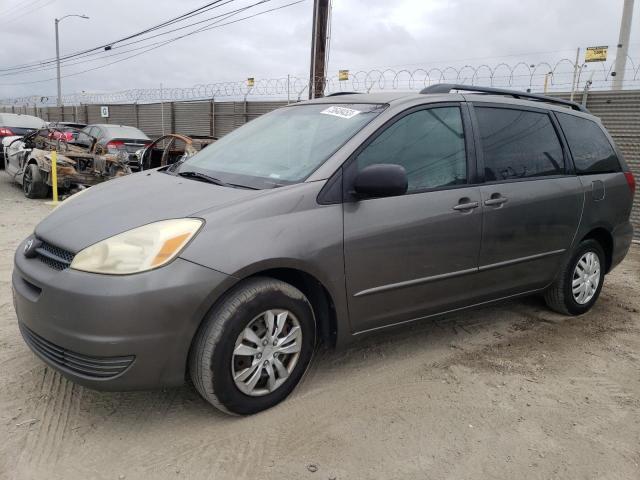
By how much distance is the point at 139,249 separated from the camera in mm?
2488

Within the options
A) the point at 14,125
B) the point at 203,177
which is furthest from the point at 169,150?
the point at 14,125

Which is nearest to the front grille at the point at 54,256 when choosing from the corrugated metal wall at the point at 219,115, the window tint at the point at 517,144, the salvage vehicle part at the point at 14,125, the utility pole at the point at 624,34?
the window tint at the point at 517,144

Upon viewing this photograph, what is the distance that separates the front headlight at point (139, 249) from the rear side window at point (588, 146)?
3233 mm

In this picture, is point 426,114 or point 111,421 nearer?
point 111,421

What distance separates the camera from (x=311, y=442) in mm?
2670

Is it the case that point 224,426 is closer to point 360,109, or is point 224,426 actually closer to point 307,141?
point 307,141

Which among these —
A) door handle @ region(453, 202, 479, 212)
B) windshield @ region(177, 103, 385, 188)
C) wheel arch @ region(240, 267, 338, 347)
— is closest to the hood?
windshield @ region(177, 103, 385, 188)

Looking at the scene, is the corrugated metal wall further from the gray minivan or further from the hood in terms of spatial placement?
the hood

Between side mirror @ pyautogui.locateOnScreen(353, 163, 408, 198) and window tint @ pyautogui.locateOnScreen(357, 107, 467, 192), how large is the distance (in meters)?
0.17

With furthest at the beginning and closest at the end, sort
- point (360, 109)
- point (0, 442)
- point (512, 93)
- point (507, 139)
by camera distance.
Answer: point (512, 93) < point (507, 139) < point (360, 109) < point (0, 442)

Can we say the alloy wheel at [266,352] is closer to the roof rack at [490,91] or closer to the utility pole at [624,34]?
the roof rack at [490,91]

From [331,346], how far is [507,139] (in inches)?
78.0

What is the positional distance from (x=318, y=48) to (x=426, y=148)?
9011 millimetres

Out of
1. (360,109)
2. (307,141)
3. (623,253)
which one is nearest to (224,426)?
(307,141)
